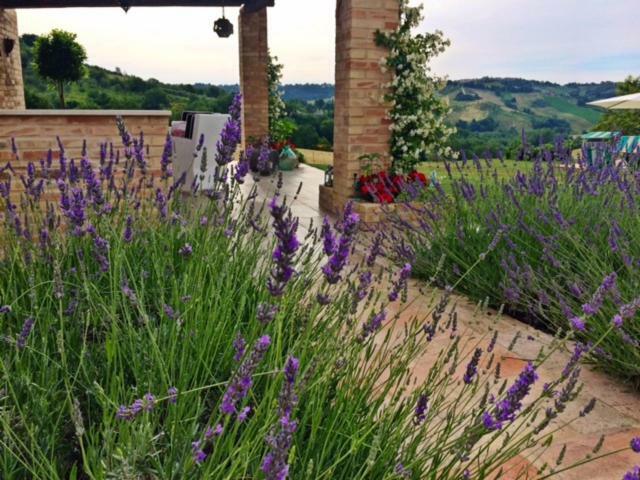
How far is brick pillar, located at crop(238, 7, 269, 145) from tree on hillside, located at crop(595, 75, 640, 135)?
41.4 ft

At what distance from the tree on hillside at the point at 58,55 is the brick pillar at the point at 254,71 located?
20.2 feet

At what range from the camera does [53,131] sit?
4.98m

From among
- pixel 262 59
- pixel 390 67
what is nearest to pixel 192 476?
pixel 390 67

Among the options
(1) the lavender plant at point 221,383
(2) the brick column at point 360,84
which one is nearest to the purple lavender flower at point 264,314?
(1) the lavender plant at point 221,383

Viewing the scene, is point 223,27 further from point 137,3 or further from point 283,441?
point 283,441

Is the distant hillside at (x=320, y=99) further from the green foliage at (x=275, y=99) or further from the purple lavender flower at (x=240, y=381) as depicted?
the purple lavender flower at (x=240, y=381)

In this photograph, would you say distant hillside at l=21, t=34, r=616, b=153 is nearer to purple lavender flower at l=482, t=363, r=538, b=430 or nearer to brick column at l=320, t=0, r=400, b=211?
brick column at l=320, t=0, r=400, b=211

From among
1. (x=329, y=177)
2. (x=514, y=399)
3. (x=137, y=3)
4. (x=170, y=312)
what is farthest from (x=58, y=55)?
(x=514, y=399)

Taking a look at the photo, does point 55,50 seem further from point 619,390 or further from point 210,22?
point 619,390

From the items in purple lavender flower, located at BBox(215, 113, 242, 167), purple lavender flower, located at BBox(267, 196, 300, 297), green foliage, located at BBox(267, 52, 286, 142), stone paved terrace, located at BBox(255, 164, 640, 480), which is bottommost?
stone paved terrace, located at BBox(255, 164, 640, 480)

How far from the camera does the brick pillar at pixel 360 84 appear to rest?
5.94m

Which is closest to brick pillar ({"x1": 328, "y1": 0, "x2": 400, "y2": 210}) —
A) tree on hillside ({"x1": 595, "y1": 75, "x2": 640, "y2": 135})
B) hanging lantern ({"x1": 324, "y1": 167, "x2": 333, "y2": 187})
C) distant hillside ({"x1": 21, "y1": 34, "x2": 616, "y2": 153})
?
hanging lantern ({"x1": 324, "y1": 167, "x2": 333, "y2": 187})

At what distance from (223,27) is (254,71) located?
1092 millimetres

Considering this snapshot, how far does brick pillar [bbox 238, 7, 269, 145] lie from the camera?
37.7ft
